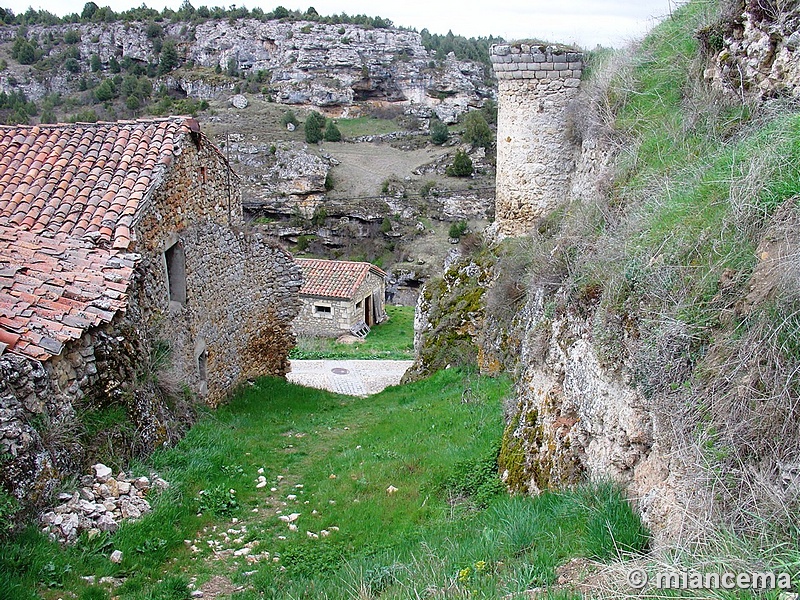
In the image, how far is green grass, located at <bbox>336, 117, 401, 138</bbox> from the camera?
69188 millimetres

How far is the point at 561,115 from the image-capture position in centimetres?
1212

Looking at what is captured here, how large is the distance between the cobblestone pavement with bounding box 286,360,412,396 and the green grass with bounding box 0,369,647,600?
280 inches

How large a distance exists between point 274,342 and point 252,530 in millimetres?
8167

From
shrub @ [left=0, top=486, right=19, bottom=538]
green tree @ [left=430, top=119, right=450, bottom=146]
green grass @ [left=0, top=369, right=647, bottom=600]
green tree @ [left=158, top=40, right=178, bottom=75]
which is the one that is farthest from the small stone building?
green tree @ [left=158, top=40, right=178, bottom=75]

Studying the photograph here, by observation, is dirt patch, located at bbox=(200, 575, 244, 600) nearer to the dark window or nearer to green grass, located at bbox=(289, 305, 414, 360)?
the dark window

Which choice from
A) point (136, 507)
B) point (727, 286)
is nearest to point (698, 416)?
point (727, 286)

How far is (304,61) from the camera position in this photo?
8206 cm

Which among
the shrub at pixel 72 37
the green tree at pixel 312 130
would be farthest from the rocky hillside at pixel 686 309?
the shrub at pixel 72 37

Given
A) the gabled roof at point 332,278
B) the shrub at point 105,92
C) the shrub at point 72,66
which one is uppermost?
the shrub at point 72,66

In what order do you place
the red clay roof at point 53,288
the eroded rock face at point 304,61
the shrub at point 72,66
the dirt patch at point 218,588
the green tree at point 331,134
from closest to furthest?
the dirt patch at point 218,588
the red clay roof at point 53,288
the green tree at point 331,134
the shrub at point 72,66
the eroded rock face at point 304,61

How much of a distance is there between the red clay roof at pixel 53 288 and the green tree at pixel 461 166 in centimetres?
5085

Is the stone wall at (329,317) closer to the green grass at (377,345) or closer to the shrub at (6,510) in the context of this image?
the green grass at (377,345)

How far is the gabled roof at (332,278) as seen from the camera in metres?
32.2

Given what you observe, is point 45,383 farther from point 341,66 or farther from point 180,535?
point 341,66
